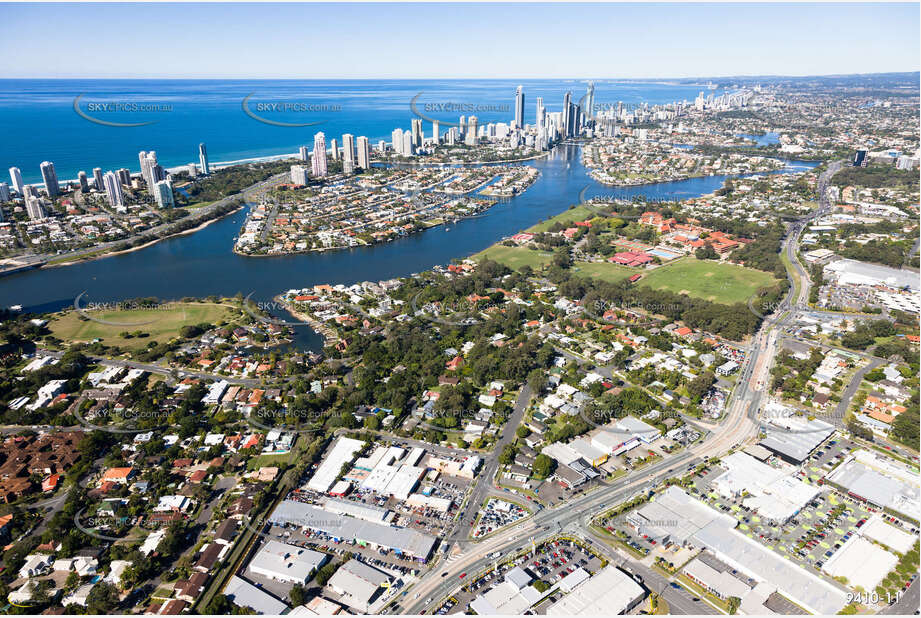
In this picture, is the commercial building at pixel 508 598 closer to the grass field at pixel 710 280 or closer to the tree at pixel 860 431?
the tree at pixel 860 431

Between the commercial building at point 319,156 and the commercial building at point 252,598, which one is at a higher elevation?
the commercial building at point 319,156

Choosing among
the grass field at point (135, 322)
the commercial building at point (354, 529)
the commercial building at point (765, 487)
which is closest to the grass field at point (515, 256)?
the grass field at point (135, 322)

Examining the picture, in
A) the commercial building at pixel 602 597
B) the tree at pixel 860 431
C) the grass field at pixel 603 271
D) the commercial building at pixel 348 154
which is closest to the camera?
the commercial building at pixel 602 597

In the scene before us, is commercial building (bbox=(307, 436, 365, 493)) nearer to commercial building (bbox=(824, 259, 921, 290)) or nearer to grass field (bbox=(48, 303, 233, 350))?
grass field (bbox=(48, 303, 233, 350))

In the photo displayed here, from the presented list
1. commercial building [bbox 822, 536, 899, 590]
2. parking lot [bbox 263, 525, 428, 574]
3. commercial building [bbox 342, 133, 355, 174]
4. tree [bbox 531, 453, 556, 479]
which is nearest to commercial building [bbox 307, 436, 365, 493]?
parking lot [bbox 263, 525, 428, 574]

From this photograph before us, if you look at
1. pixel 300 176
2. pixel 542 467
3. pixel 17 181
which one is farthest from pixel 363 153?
pixel 542 467

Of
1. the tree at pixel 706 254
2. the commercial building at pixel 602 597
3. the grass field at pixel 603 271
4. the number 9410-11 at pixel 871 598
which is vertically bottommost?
the number 9410-11 at pixel 871 598

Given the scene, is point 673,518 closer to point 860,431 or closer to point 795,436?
point 795,436
